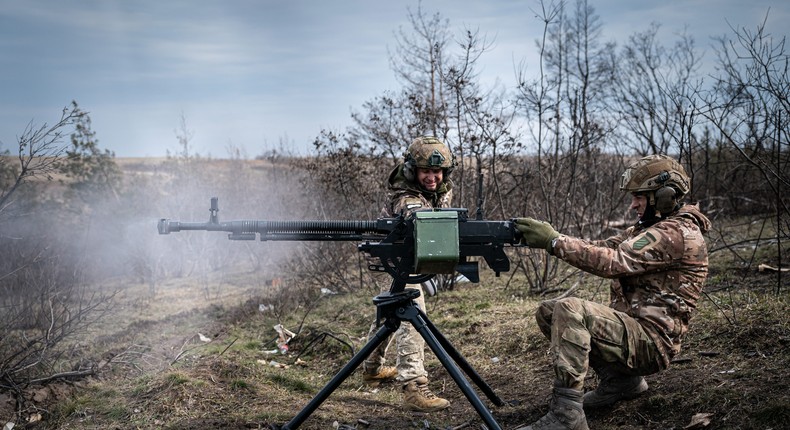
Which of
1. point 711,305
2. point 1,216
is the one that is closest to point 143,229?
point 1,216

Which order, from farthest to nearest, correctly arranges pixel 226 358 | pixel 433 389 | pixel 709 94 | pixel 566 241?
1. pixel 709 94
2. pixel 226 358
3. pixel 433 389
4. pixel 566 241

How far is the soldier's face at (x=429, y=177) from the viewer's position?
557 centimetres

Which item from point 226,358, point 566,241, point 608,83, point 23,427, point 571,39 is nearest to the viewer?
point 566,241

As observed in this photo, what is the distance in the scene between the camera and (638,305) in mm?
4305

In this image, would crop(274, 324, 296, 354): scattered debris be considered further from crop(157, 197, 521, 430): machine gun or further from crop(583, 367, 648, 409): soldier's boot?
crop(583, 367, 648, 409): soldier's boot

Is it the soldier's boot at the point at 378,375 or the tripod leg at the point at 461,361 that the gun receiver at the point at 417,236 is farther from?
the soldier's boot at the point at 378,375

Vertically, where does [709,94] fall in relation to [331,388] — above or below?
above

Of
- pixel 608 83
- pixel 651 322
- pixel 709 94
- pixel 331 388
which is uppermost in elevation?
pixel 608 83

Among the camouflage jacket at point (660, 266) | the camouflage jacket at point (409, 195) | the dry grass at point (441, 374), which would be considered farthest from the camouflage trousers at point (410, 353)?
the camouflage jacket at point (660, 266)

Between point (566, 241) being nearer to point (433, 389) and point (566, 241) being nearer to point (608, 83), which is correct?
point (433, 389)

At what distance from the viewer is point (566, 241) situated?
4219mm

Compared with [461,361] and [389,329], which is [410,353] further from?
[389,329]

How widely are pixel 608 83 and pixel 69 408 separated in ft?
45.6

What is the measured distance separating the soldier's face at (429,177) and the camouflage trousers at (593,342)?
5.71 feet
